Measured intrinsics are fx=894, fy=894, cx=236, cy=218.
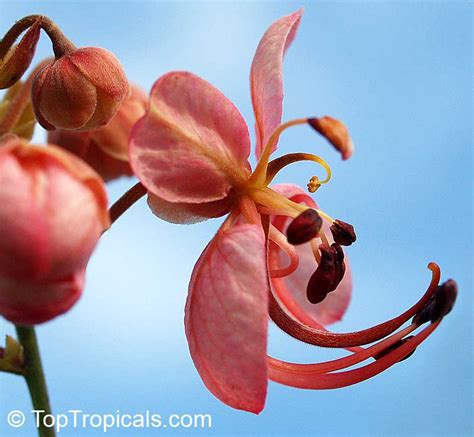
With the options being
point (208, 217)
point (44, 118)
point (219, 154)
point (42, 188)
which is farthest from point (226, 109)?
point (42, 188)

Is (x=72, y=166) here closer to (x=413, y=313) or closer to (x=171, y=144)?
(x=171, y=144)

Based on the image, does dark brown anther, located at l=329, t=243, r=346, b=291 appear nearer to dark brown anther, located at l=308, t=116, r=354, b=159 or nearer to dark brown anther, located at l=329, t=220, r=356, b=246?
dark brown anther, located at l=329, t=220, r=356, b=246

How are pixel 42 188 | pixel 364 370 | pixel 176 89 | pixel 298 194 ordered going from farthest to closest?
pixel 298 194 → pixel 364 370 → pixel 176 89 → pixel 42 188

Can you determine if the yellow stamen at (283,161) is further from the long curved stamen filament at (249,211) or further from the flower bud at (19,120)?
A: the flower bud at (19,120)

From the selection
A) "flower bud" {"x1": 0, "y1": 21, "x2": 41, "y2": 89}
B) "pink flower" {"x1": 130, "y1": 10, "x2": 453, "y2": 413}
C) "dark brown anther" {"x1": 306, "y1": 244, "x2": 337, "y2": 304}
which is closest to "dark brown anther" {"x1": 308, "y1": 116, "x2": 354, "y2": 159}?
"pink flower" {"x1": 130, "y1": 10, "x2": 453, "y2": 413}

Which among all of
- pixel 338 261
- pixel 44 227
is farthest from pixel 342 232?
pixel 44 227

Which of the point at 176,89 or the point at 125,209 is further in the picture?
the point at 125,209
